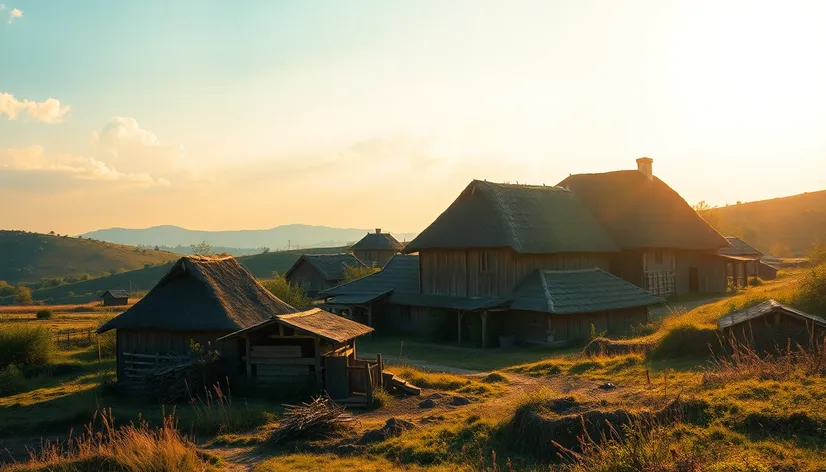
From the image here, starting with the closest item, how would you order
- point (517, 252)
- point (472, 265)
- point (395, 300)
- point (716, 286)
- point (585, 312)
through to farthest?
point (585, 312) < point (517, 252) < point (472, 265) < point (395, 300) < point (716, 286)

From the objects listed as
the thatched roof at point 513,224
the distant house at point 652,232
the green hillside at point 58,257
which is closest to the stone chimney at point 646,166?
the distant house at point 652,232

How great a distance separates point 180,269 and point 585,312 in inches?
753

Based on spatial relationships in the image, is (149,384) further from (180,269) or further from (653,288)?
(653,288)

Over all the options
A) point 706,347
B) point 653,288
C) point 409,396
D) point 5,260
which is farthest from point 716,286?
point 5,260

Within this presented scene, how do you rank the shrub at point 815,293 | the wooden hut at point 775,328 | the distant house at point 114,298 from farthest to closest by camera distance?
the distant house at point 114,298
the shrub at point 815,293
the wooden hut at point 775,328

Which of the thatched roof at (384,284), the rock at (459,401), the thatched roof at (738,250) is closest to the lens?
the rock at (459,401)

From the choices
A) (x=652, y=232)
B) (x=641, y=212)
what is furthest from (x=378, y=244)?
(x=652, y=232)

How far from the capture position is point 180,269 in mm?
24281

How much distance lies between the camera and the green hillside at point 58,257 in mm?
123169

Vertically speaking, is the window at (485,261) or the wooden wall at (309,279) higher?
the window at (485,261)

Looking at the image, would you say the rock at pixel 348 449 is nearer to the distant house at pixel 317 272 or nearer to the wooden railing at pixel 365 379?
the wooden railing at pixel 365 379

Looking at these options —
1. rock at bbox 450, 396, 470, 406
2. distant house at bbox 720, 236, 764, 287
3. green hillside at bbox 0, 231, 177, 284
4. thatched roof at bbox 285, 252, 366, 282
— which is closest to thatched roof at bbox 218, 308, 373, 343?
rock at bbox 450, 396, 470, 406

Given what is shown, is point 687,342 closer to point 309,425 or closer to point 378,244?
point 309,425

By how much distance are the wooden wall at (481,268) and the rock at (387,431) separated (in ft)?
64.6
